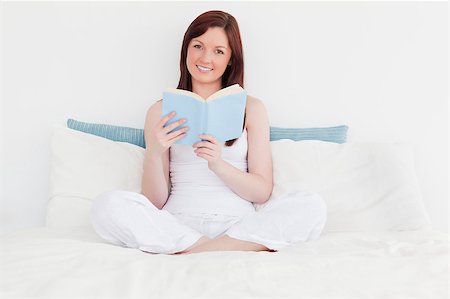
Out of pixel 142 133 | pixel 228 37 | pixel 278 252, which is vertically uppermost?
pixel 228 37

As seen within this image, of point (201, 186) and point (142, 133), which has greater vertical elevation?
point (142, 133)

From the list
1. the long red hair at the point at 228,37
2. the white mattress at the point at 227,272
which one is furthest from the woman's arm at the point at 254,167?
the white mattress at the point at 227,272

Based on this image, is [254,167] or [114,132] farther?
[114,132]

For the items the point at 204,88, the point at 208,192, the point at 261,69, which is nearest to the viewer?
the point at 208,192

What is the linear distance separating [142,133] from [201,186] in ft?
1.31

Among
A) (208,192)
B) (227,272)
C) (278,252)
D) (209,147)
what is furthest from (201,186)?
(227,272)

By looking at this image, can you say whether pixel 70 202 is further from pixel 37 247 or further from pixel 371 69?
pixel 371 69

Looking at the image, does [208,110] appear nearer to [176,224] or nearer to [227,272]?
[176,224]

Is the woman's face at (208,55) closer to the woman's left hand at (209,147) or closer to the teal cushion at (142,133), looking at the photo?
the teal cushion at (142,133)

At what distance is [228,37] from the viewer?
80.6 inches

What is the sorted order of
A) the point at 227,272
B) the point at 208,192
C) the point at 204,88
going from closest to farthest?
the point at 227,272 < the point at 208,192 < the point at 204,88

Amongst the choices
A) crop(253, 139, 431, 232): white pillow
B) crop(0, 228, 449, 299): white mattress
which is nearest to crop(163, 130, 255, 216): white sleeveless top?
crop(253, 139, 431, 232): white pillow

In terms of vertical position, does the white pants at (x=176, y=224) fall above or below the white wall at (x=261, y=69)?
below

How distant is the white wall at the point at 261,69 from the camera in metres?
2.34
